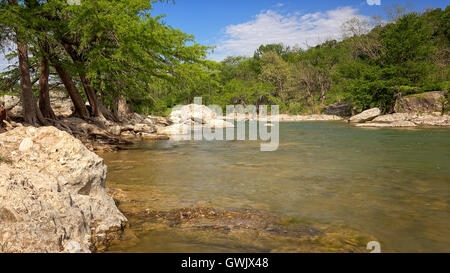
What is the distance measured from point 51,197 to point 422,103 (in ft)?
113

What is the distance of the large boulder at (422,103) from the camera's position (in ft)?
96.9

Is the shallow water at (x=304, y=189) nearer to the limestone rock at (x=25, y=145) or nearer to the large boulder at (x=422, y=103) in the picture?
the limestone rock at (x=25, y=145)

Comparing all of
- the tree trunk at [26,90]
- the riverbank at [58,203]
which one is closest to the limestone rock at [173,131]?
the tree trunk at [26,90]

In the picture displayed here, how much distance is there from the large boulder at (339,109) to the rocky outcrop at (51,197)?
4186 cm

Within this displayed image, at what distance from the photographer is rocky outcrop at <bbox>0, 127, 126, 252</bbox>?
119 inches

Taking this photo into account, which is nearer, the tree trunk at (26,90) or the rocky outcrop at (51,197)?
the rocky outcrop at (51,197)

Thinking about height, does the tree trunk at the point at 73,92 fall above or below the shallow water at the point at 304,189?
above

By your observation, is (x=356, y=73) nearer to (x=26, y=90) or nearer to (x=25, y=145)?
(x=26, y=90)

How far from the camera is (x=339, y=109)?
44.8m

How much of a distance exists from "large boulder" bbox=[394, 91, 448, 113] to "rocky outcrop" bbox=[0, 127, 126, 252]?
32911 mm

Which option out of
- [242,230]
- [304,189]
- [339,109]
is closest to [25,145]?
[242,230]

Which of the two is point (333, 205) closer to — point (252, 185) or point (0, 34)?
point (252, 185)
